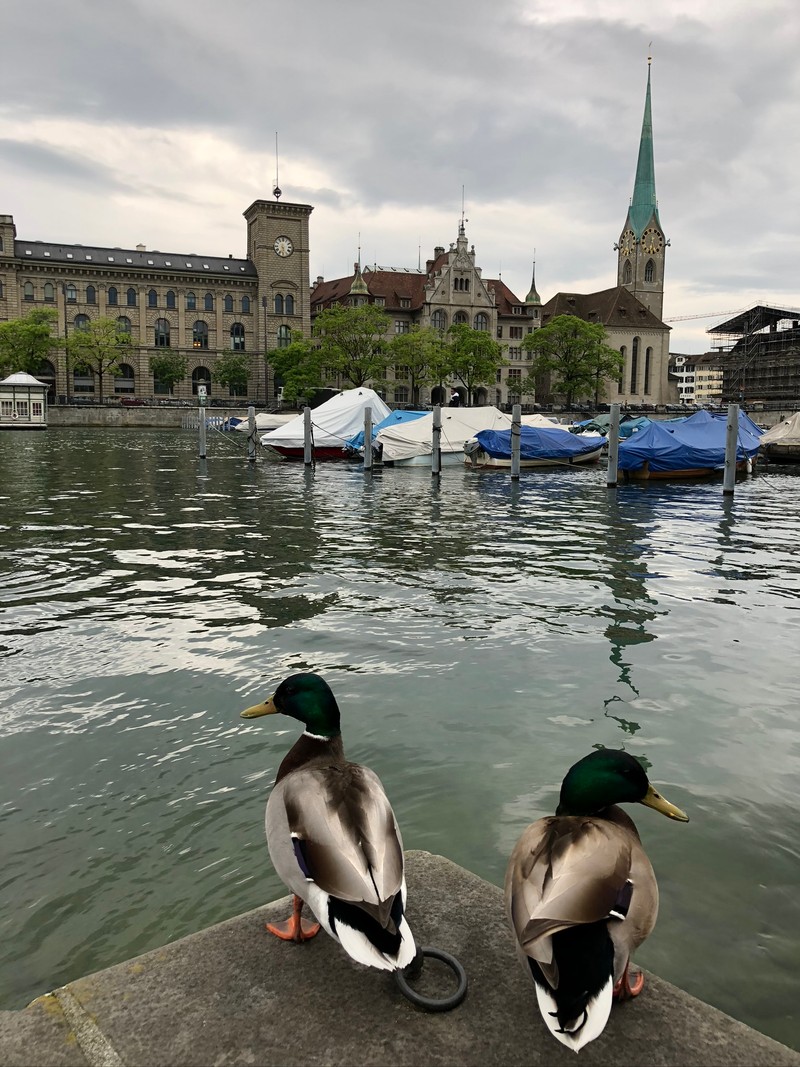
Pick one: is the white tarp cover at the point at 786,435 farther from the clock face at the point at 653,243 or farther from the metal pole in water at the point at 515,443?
the clock face at the point at 653,243

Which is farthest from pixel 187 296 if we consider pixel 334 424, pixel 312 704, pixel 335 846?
pixel 335 846

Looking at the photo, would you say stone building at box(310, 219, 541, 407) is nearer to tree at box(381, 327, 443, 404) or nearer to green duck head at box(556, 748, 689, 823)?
tree at box(381, 327, 443, 404)

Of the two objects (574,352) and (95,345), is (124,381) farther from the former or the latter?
(574,352)

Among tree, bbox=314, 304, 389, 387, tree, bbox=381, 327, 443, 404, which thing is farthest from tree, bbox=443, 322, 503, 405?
tree, bbox=314, 304, 389, 387

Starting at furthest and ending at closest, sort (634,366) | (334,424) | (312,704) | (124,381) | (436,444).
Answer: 1. (634,366)
2. (124,381)
3. (334,424)
4. (436,444)
5. (312,704)

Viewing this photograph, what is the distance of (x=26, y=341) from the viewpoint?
84.6m

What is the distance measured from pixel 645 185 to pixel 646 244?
1006 centimetres

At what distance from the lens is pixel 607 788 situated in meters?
2.73

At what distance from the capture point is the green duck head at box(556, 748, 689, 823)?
2.71 meters

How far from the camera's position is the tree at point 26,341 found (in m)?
84.3

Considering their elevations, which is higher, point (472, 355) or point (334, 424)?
point (472, 355)

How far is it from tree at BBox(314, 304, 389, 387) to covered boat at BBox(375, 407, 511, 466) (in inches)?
1982

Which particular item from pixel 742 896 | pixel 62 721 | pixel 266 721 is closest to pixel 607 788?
pixel 742 896

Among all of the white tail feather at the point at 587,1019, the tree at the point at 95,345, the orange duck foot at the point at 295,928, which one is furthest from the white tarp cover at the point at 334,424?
the tree at the point at 95,345
